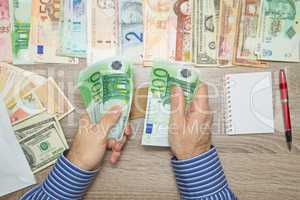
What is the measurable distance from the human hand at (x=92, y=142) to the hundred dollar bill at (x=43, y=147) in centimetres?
6

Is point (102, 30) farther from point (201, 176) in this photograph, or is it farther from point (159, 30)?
point (201, 176)

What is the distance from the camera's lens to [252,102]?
0.87 meters

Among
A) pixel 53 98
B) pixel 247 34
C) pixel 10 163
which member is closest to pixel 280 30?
pixel 247 34

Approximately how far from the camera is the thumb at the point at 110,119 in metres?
0.82

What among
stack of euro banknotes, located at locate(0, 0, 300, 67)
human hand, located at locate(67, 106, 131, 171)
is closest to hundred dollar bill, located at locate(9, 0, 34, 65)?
stack of euro banknotes, located at locate(0, 0, 300, 67)

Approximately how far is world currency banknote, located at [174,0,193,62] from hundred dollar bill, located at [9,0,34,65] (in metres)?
0.32

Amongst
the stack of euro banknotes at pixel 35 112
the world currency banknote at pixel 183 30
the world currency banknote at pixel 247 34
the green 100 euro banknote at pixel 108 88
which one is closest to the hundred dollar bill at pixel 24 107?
the stack of euro banknotes at pixel 35 112

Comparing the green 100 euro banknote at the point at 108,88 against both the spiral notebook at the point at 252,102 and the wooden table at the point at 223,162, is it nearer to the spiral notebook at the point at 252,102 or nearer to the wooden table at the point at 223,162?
the wooden table at the point at 223,162

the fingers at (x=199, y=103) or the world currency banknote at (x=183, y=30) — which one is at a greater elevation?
the world currency banknote at (x=183, y=30)

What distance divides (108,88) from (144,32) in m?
0.15

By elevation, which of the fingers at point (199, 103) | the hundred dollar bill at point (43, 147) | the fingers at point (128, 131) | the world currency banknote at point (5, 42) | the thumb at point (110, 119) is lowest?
the hundred dollar bill at point (43, 147)

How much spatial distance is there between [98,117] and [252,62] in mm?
355

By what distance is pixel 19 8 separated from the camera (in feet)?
2.86

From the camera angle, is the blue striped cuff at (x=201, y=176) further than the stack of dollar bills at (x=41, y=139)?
No
